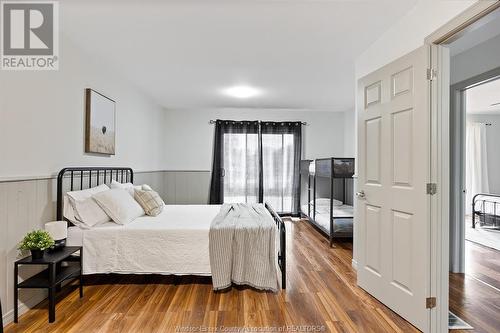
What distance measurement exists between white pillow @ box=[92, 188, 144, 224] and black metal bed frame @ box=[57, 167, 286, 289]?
1.01 ft

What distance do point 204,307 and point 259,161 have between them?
13.2ft

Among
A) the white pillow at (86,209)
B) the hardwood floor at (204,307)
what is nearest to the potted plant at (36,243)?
the white pillow at (86,209)

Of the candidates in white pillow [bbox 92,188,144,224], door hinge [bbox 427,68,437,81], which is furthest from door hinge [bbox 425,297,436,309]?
white pillow [bbox 92,188,144,224]

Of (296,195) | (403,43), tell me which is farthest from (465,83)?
(296,195)

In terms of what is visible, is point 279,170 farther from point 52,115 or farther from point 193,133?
point 52,115

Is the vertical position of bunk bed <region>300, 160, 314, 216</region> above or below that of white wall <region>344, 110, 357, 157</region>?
below

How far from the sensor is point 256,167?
6.09 m

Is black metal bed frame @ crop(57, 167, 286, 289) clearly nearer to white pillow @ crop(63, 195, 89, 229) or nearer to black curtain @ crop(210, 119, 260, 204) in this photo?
white pillow @ crop(63, 195, 89, 229)

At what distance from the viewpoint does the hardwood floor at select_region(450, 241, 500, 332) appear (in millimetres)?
2178

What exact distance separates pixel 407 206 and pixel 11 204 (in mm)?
3107

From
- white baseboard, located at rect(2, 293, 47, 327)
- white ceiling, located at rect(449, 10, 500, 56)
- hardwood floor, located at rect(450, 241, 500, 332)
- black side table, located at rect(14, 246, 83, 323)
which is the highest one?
white ceiling, located at rect(449, 10, 500, 56)

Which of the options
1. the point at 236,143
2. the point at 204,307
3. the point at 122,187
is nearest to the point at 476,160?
the point at 236,143

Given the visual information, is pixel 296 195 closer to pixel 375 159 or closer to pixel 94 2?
pixel 375 159

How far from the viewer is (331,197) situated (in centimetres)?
421
